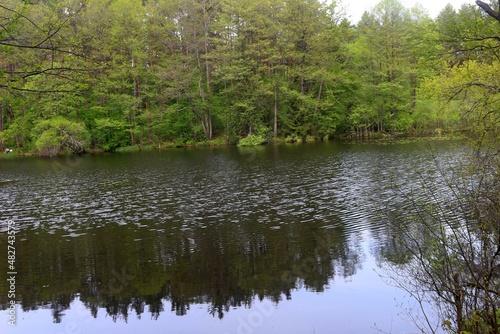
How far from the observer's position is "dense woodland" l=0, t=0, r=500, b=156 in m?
45.6

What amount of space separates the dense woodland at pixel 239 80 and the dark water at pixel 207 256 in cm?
2541

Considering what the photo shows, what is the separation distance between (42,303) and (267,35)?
40.9 m

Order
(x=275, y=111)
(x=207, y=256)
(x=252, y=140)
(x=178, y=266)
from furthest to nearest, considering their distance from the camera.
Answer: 1. (x=275, y=111)
2. (x=252, y=140)
3. (x=207, y=256)
4. (x=178, y=266)

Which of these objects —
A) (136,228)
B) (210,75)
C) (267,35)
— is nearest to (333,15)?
(267,35)

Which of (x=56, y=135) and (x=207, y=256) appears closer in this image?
(x=207, y=256)

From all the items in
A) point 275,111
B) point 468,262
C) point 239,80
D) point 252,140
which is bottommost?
point 468,262

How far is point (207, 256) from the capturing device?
11555 mm

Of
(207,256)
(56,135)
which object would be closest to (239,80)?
(56,135)

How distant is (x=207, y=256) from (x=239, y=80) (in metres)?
38.9

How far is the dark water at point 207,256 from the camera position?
845 centimetres

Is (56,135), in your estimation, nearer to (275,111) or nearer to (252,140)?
(252,140)

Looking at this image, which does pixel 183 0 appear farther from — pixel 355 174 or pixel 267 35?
pixel 355 174

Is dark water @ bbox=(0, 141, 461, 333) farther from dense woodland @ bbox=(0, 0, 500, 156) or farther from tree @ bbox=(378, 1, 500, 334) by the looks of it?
dense woodland @ bbox=(0, 0, 500, 156)

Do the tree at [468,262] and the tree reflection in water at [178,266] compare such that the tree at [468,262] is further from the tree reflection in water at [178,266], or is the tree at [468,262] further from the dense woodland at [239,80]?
the dense woodland at [239,80]
